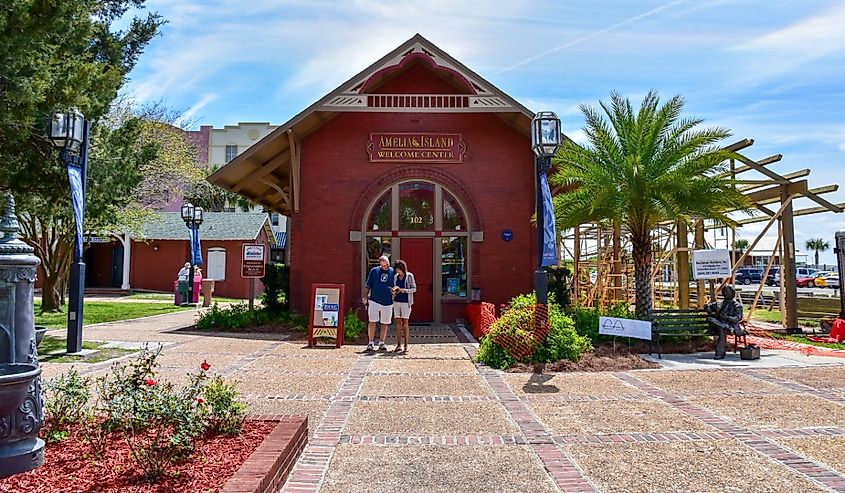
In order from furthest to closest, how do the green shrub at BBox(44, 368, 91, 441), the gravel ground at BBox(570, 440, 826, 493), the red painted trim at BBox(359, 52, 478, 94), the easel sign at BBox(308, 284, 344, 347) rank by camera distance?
the red painted trim at BBox(359, 52, 478, 94) → the easel sign at BBox(308, 284, 344, 347) → the green shrub at BBox(44, 368, 91, 441) → the gravel ground at BBox(570, 440, 826, 493)

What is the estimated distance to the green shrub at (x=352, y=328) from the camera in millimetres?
12508

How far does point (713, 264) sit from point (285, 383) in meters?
9.37

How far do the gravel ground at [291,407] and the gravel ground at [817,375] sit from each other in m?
6.24

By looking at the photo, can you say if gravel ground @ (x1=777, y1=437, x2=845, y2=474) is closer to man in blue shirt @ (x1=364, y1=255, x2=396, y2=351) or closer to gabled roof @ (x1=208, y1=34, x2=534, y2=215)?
man in blue shirt @ (x1=364, y1=255, x2=396, y2=351)

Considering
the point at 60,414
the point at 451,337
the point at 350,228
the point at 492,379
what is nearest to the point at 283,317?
the point at 350,228

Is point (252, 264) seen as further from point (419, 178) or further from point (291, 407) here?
point (291, 407)

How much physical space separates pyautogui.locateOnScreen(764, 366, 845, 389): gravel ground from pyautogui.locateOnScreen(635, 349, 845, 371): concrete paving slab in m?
0.37

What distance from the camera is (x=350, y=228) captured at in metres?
15.5

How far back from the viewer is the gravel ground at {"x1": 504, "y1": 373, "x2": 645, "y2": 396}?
7.48 metres

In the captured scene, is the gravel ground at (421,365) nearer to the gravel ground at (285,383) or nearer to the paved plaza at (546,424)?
the paved plaza at (546,424)

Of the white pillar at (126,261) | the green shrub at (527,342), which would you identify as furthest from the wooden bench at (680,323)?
the white pillar at (126,261)

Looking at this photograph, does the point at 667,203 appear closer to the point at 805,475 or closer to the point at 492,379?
the point at 492,379

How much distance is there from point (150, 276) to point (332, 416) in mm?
30617

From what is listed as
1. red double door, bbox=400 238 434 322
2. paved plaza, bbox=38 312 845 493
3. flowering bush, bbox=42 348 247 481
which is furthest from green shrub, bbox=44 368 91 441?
red double door, bbox=400 238 434 322
